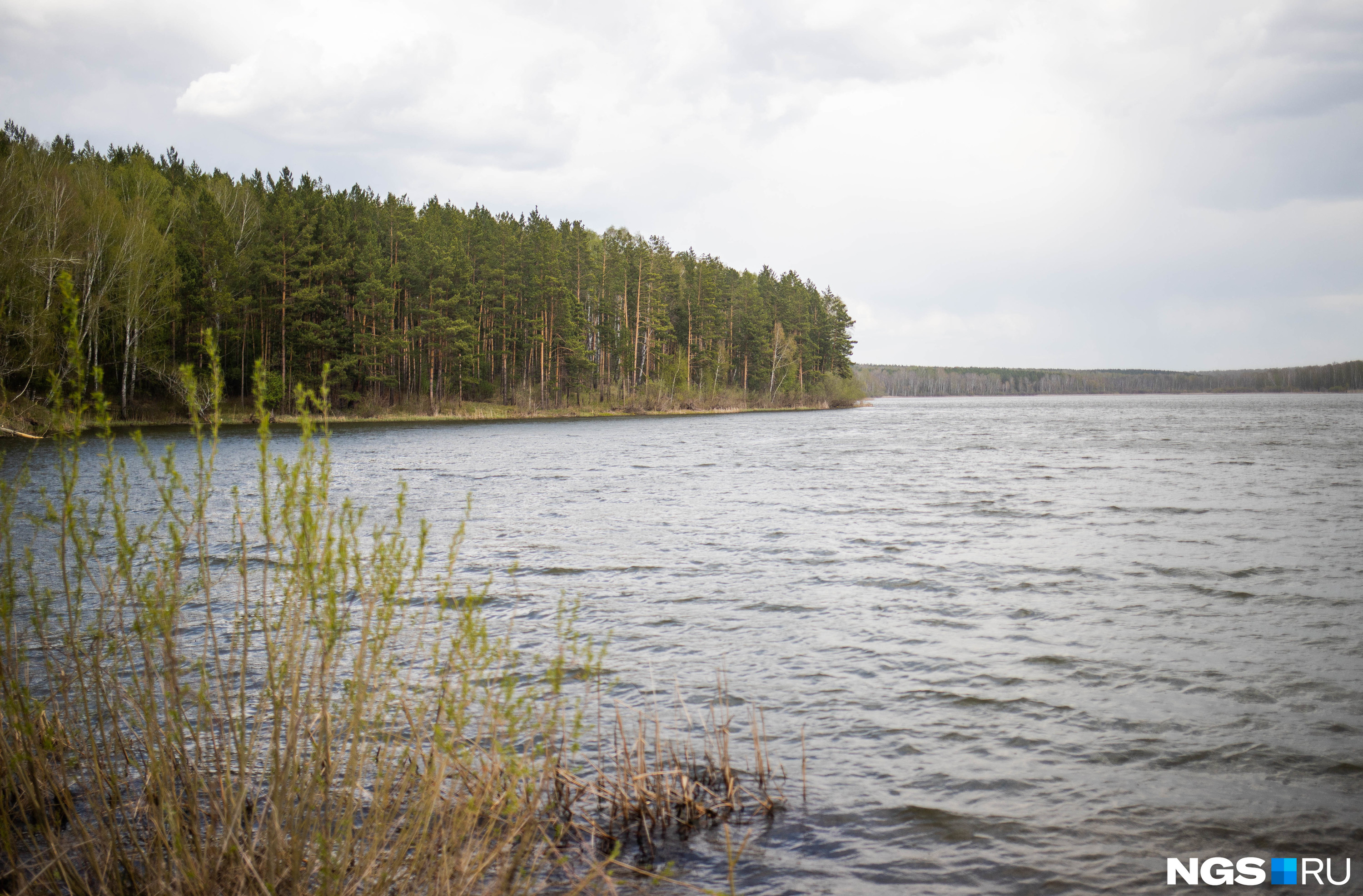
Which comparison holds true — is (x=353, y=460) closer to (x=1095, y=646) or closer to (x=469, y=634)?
(x=1095, y=646)

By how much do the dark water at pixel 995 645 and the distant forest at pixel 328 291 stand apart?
28.8m

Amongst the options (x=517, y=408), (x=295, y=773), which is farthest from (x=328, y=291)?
(x=295, y=773)

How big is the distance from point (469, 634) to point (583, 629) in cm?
A: 713

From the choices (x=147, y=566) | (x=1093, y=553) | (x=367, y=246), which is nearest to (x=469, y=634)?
(x=147, y=566)

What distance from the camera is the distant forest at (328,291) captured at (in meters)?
43.9

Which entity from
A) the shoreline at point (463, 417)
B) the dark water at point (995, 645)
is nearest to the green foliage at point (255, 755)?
the dark water at point (995, 645)

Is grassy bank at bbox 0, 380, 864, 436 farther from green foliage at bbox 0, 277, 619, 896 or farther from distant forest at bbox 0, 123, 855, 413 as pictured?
green foliage at bbox 0, 277, 619, 896

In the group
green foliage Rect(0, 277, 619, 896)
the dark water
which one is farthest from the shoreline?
green foliage Rect(0, 277, 619, 896)

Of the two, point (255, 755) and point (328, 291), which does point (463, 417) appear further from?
point (255, 755)

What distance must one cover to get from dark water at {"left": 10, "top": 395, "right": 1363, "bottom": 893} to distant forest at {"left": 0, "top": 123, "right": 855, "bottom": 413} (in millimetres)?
28777

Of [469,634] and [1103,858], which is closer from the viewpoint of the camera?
[469,634]

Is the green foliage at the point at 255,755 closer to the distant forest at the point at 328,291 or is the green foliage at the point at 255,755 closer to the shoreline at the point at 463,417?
the distant forest at the point at 328,291

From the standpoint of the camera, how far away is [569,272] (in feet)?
280

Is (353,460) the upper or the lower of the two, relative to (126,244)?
lower
